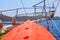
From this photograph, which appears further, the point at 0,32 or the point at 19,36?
the point at 0,32

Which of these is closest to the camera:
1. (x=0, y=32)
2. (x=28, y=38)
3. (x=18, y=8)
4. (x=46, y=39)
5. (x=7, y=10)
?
(x=28, y=38)

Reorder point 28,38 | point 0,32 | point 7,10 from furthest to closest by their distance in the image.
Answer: point 7,10 → point 0,32 → point 28,38

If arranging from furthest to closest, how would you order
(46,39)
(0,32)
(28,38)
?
(0,32), (46,39), (28,38)

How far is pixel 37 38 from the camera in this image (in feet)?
3.32

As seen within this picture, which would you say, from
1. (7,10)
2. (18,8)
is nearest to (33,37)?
(18,8)

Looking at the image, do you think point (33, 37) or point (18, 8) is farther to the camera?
point (18, 8)

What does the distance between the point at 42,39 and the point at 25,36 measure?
4.9 inches

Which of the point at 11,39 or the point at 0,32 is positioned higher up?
the point at 11,39

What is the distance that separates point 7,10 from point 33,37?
9.87 feet

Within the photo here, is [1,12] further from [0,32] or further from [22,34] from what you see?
[22,34]

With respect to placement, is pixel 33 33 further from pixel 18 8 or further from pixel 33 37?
pixel 18 8

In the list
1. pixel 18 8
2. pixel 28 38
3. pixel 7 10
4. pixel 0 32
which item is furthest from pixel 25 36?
pixel 7 10

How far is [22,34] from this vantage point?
104cm

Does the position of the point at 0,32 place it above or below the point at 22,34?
below
